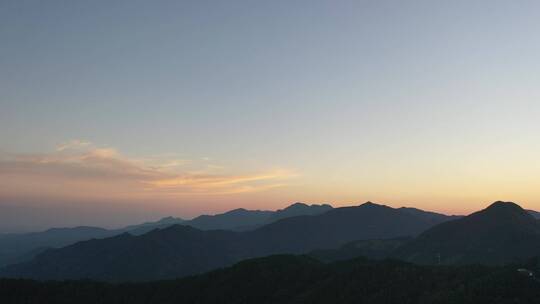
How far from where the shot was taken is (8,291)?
155500 millimetres

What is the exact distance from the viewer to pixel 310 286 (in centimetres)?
13050

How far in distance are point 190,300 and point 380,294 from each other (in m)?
62.7

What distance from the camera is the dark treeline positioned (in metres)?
88.2

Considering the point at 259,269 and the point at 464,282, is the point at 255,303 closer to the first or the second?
the point at 259,269

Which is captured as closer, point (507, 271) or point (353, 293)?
point (507, 271)

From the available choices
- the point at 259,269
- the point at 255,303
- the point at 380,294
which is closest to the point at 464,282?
the point at 380,294

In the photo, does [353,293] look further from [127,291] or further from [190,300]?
[127,291]

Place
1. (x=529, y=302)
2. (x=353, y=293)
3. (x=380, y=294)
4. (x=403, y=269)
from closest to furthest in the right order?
(x=529, y=302), (x=380, y=294), (x=353, y=293), (x=403, y=269)

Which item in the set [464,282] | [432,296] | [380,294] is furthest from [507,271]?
[380,294]

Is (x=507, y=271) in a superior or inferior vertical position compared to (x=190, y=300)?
superior

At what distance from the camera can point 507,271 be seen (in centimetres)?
9488

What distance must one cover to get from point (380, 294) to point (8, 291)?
12669cm

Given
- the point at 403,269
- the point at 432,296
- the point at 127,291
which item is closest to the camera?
the point at 432,296

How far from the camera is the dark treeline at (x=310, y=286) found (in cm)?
8825
